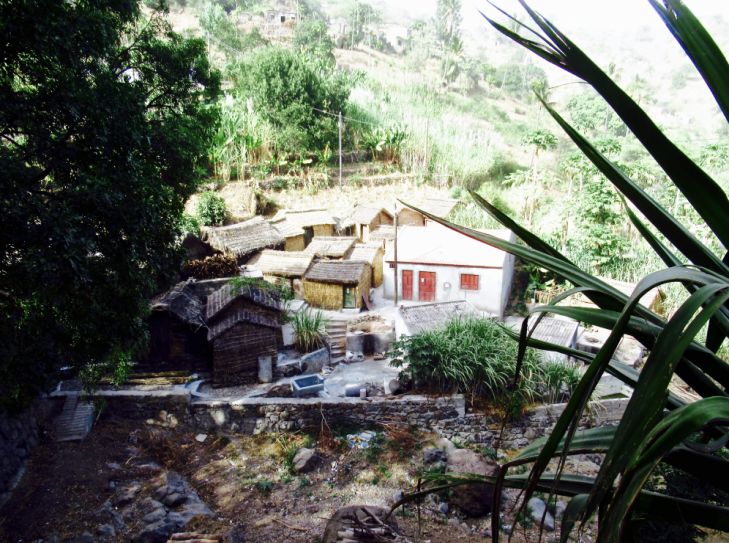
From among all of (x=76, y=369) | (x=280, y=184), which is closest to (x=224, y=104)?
(x=280, y=184)

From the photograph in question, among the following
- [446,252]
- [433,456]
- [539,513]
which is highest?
[446,252]

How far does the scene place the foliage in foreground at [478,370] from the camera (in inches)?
458

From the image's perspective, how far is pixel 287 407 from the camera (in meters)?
11.7

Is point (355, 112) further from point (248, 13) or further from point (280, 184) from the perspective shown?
point (248, 13)

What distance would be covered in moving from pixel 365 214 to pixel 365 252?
13.6 ft

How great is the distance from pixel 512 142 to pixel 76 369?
38040 mm

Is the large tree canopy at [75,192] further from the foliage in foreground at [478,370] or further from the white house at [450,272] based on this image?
the white house at [450,272]

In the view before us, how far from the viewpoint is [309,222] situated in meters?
21.5

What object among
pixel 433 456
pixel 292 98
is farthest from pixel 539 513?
pixel 292 98

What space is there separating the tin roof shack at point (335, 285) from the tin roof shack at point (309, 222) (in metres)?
4.45

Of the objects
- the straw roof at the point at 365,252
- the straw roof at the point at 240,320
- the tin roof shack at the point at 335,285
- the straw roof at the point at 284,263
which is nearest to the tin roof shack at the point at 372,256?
the straw roof at the point at 365,252

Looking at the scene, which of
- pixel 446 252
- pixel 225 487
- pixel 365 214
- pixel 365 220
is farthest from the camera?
pixel 365 214

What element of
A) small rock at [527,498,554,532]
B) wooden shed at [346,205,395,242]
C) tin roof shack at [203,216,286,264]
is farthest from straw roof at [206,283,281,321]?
wooden shed at [346,205,395,242]

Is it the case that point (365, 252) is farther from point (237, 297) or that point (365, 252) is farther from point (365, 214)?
point (237, 297)
